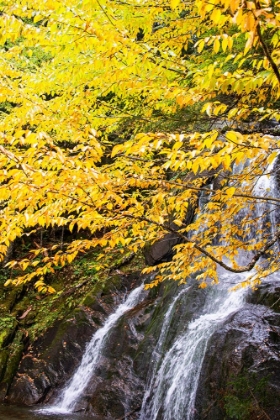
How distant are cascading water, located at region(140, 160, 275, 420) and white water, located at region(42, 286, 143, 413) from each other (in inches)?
73.9

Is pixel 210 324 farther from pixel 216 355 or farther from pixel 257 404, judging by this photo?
pixel 257 404

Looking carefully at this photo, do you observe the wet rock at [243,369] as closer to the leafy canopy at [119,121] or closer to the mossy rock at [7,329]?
the leafy canopy at [119,121]

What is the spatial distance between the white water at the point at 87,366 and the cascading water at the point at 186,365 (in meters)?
1.88

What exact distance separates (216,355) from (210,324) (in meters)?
0.72

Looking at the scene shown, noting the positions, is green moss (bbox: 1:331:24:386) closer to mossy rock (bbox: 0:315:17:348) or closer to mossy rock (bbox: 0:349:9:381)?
mossy rock (bbox: 0:349:9:381)

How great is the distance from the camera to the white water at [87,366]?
7.70m

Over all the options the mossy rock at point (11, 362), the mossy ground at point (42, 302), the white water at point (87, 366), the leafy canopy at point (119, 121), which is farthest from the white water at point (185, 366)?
the mossy rock at point (11, 362)

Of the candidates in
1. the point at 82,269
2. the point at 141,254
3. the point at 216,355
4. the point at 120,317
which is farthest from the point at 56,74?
the point at 82,269

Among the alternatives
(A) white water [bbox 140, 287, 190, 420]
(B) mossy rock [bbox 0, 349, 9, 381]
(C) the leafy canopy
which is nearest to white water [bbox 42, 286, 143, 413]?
(A) white water [bbox 140, 287, 190, 420]

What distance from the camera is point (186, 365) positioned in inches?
244

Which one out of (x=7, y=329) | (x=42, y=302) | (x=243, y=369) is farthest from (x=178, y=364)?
(x=42, y=302)

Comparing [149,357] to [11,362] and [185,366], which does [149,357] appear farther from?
[11,362]

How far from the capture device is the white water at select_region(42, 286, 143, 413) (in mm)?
7699

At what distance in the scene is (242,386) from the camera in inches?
197
